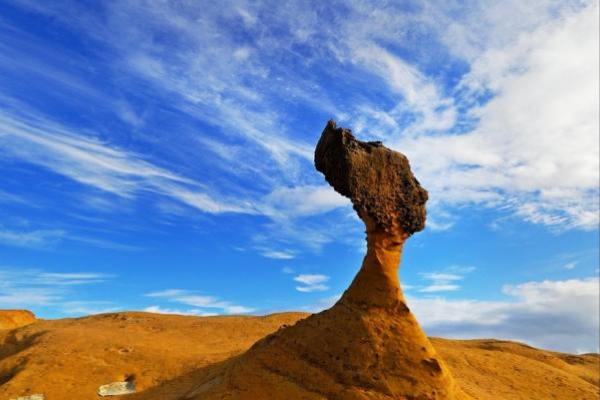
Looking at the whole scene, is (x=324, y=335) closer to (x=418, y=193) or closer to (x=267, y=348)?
(x=267, y=348)

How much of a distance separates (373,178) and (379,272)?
7.39ft

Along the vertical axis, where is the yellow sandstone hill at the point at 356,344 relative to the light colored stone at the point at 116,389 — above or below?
above

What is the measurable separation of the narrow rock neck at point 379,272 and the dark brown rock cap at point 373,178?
299 mm

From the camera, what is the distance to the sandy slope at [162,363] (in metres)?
15.6

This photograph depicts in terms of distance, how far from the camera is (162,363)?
1720 cm

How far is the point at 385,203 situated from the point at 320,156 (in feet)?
6.46

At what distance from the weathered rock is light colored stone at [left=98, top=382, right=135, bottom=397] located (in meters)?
19.4

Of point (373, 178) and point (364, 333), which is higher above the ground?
point (373, 178)

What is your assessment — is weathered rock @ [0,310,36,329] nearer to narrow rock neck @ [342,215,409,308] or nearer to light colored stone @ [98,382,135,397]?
light colored stone @ [98,382,135,397]

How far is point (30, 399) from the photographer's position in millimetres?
14695

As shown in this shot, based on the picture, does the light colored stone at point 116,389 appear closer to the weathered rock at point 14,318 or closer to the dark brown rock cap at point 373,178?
the dark brown rock cap at point 373,178

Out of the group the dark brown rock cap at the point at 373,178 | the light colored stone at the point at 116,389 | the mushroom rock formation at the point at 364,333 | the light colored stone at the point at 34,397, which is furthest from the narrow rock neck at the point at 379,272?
the light colored stone at the point at 34,397

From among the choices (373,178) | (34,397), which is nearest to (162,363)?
(34,397)

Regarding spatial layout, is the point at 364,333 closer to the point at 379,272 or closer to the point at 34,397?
the point at 379,272
